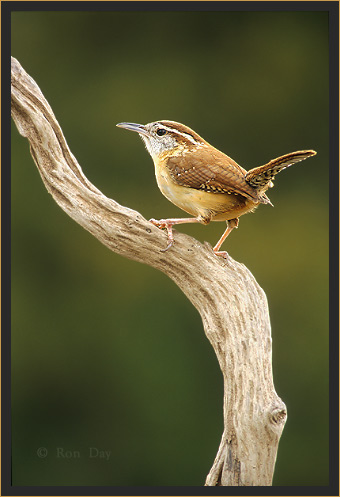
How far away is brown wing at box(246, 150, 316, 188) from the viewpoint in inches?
117

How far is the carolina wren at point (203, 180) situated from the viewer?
3.26 meters

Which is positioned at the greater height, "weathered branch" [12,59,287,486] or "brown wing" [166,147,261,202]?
"brown wing" [166,147,261,202]

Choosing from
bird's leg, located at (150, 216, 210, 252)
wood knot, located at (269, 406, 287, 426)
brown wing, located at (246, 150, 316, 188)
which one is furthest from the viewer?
bird's leg, located at (150, 216, 210, 252)

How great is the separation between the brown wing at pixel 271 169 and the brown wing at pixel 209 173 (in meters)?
0.04

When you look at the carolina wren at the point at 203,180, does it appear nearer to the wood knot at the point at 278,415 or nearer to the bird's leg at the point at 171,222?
the bird's leg at the point at 171,222

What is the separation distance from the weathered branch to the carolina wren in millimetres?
117

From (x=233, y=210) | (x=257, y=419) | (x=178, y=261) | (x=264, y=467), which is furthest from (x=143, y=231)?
(x=264, y=467)

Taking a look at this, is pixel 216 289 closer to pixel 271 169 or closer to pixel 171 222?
pixel 171 222

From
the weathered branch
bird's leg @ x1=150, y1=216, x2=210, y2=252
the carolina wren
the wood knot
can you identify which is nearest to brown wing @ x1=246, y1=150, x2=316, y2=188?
the carolina wren

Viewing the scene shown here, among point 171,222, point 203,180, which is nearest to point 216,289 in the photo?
point 171,222

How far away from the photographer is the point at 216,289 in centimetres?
343

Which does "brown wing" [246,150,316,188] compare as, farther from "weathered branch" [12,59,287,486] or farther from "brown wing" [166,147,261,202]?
"weathered branch" [12,59,287,486]

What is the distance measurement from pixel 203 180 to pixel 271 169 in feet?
1.11
